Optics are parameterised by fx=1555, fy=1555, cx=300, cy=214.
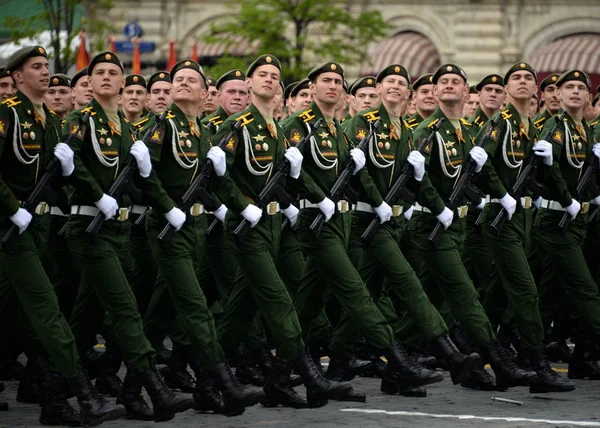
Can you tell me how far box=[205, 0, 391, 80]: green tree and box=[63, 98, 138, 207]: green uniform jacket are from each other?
2050 cm

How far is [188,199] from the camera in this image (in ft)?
28.9

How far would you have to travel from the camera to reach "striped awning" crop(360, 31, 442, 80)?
32.8 m

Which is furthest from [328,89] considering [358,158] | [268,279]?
[268,279]

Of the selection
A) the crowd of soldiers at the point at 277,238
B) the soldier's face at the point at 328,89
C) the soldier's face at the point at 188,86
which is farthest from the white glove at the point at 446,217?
the soldier's face at the point at 188,86

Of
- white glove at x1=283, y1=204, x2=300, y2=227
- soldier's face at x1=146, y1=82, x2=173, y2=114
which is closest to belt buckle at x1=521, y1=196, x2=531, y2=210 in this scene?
white glove at x1=283, y1=204, x2=300, y2=227

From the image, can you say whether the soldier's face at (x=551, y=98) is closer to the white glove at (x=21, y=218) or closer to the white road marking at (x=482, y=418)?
the white road marking at (x=482, y=418)

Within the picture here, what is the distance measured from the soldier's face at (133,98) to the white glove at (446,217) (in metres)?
2.64

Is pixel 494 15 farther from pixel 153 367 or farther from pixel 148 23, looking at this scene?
pixel 153 367

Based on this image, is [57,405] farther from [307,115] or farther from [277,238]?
[307,115]

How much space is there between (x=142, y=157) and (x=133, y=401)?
136 cm

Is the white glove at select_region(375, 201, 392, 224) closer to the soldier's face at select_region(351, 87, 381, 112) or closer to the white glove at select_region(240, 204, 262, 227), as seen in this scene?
the white glove at select_region(240, 204, 262, 227)

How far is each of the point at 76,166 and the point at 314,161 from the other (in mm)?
1697

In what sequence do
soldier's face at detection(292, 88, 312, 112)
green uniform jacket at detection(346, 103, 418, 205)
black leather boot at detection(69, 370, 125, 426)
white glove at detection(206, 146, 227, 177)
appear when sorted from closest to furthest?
black leather boot at detection(69, 370, 125, 426) < white glove at detection(206, 146, 227, 177) < green uniform jacket at detection(346, 103, 418, 205) < soldier's face at detection(292, 88, 312, 112)

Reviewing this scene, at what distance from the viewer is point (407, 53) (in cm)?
3306
